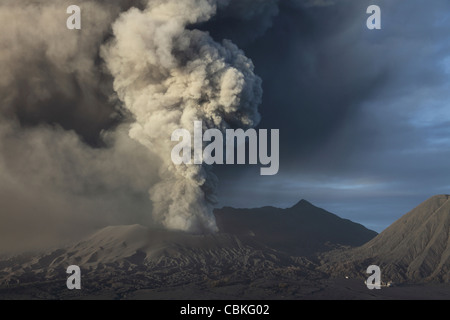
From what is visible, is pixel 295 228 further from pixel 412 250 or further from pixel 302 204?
pixel 412 250

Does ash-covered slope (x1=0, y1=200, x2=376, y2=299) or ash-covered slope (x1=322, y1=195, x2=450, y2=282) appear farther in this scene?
ash-covered slope (x1=322, y1=195, x2=450, y2=282)

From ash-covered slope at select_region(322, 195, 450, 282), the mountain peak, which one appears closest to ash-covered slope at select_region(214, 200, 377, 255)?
the mountain peak

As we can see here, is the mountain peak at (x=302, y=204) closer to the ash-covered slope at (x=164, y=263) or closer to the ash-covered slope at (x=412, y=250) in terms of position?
the ash-covered slope at (x=164, y=263)

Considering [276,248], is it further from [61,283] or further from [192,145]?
[61,283]

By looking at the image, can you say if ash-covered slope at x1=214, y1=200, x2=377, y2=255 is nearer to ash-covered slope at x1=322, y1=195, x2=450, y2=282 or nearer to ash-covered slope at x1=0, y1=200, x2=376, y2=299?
ash-covered slope at x1=0, y1=200, x2=376, y2=299

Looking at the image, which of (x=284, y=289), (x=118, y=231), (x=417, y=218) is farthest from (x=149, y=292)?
(x=417, y=218)
